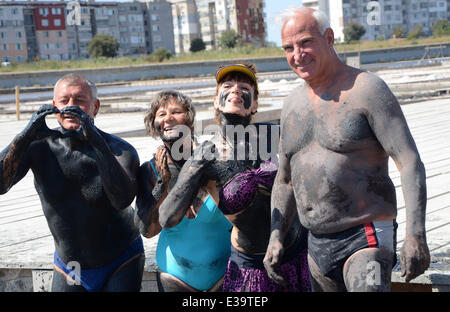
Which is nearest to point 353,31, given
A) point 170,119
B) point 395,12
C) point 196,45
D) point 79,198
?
point 196,45

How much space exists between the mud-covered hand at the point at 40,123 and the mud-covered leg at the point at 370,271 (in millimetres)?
1671

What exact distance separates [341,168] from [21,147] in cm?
169

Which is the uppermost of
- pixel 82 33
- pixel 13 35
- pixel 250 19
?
pixel 250 19

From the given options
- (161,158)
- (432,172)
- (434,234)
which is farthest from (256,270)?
(432,172)

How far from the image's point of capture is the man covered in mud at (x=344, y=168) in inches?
111

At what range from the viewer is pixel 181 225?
369cm

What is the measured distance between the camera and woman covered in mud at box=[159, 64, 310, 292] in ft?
11.1

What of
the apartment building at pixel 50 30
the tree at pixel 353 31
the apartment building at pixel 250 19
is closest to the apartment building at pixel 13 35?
the apartment building at pixel 50 30

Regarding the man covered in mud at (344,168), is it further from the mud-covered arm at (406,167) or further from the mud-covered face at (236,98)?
the mud-covered face at (236,98)

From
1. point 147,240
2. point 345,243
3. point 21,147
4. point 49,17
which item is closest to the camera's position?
point 345,243

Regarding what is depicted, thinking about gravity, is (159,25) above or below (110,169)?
above

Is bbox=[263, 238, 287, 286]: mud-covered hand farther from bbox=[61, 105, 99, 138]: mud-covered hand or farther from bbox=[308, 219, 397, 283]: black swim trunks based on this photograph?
bbox=[61, 105, 99, 138]: mud-covered hand

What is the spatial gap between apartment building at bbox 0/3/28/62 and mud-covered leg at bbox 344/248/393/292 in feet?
364

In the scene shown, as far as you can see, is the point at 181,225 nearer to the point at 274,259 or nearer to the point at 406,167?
the point at 274,259
